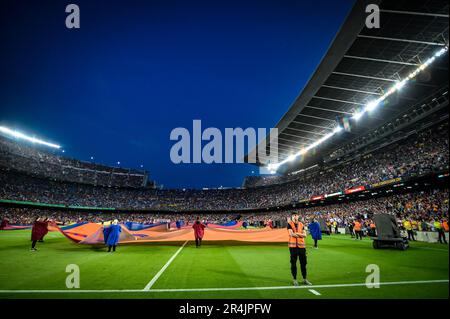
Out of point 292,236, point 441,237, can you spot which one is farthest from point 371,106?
point 292,236

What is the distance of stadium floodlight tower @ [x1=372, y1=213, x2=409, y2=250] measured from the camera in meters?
13.5

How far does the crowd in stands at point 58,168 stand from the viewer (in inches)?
2095

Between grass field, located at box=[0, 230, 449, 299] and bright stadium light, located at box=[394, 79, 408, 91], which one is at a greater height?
bright stadium light, located at box=[394, 79, 408, 91]

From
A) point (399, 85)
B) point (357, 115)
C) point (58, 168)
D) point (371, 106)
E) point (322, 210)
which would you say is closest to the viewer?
point (399, 85)

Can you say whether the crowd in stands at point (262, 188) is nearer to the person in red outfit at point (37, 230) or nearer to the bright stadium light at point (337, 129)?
the bright stadium light at point (337, 129)

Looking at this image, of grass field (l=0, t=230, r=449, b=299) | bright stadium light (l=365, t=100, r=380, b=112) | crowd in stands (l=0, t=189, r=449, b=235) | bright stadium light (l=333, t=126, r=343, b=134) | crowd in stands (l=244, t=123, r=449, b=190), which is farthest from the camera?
bright stadium light (l=333, t=126, r=343, b=134)

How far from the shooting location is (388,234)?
13.9 m

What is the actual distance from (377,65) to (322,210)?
31803 millimetres

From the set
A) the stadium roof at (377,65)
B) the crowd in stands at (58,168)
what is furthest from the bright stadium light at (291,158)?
the crowd in stands at (58,168)

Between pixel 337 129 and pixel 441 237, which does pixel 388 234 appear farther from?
pixel 337 129

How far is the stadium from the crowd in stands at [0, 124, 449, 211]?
0.30 metres

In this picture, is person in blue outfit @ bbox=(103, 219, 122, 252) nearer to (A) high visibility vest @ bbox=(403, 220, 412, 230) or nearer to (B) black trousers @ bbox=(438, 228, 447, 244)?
(B) black trousers @ bbox=(438, 228, 447, 244)

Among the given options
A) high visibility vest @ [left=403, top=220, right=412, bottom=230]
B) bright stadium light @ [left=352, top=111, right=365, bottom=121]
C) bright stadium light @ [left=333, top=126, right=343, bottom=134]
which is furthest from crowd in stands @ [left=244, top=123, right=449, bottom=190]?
bright stadium light @ [left=333, top=126, right=343, bottom=134]
